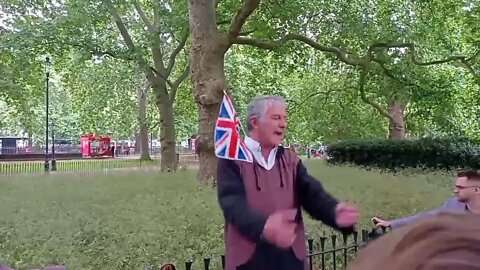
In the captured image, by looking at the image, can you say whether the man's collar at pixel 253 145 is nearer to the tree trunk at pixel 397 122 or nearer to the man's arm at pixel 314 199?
the man's arm at pixel 314 199

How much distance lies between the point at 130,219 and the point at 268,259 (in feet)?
20.2

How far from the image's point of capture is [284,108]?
10.7ft

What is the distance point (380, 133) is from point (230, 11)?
14595 millimetres

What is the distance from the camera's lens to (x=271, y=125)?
3.18 meters

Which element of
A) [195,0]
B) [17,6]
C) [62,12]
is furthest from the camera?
[17,6]

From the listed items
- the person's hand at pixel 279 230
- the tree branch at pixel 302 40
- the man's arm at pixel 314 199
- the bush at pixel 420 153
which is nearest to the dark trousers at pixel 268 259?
the man's arm at pixel 314 199

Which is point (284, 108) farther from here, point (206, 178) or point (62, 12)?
point (62, 12)

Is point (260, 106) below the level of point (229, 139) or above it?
above

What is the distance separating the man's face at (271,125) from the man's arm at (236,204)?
221 mm

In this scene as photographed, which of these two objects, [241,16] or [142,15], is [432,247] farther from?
[142,15]

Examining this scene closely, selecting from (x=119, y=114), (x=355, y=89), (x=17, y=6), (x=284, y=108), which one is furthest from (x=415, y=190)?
(x=119, y=114)

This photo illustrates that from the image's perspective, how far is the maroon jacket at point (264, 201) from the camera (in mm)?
3062

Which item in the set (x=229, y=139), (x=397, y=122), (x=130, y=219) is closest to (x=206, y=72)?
(x=130, y=219)

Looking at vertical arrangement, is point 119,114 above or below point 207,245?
above
